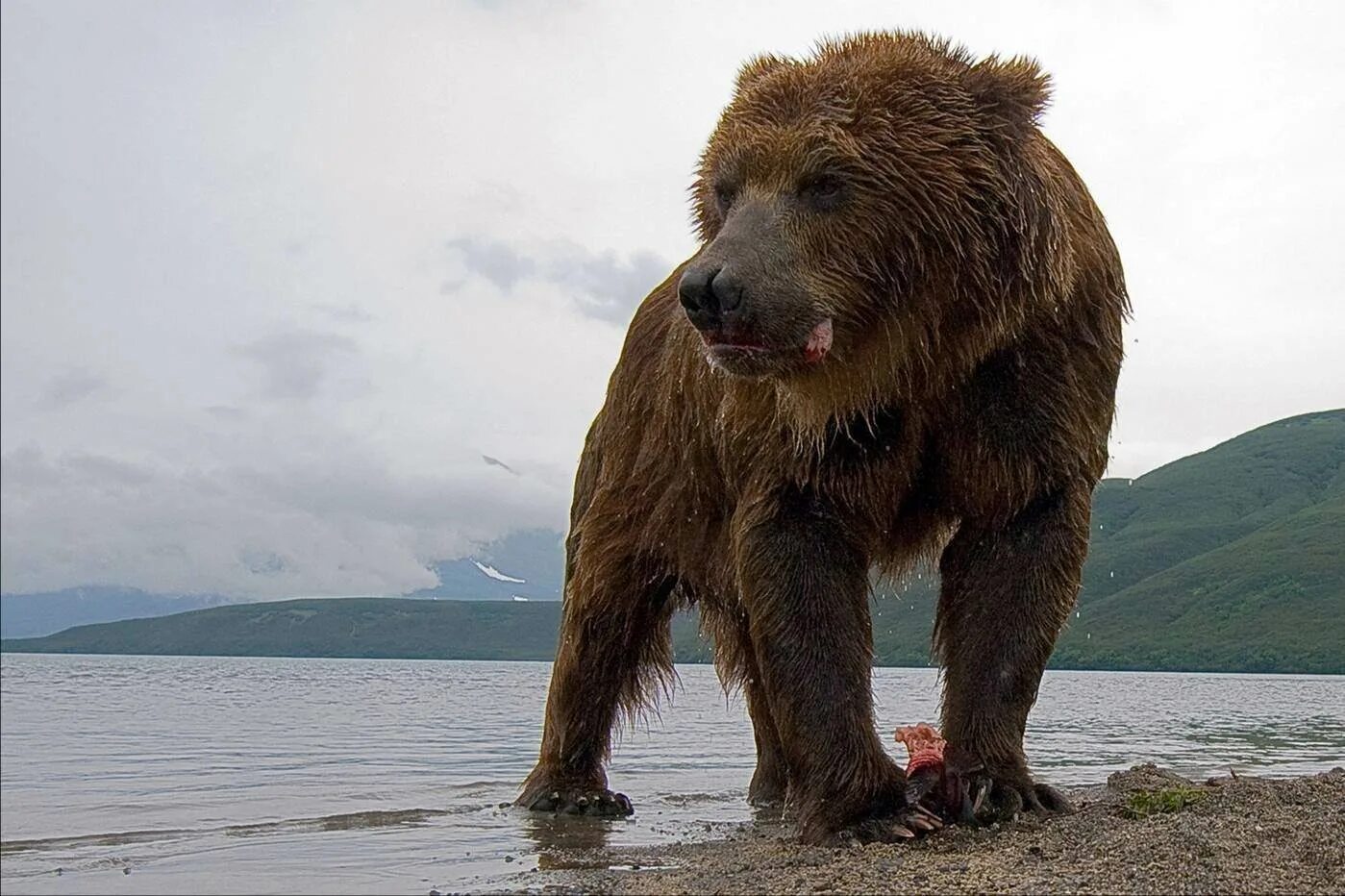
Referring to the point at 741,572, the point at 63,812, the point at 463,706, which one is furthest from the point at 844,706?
the point at 463,706

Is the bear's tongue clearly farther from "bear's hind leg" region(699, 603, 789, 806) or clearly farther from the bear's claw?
the bear's claw

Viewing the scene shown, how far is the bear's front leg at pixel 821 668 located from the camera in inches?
227

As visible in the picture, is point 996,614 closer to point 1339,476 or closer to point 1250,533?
point 1250,533

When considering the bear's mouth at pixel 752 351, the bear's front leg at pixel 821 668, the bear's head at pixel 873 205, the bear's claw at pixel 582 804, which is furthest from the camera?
the bear's claw at pixel 582 804

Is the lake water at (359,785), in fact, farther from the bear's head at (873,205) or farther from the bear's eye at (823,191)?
the bear's eye at (823,191)

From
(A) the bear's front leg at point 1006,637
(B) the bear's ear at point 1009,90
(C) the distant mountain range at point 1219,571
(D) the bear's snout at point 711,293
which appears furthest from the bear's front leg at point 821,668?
(C) the distant mountain range at point 1219,571

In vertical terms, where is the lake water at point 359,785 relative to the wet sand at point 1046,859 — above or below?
below

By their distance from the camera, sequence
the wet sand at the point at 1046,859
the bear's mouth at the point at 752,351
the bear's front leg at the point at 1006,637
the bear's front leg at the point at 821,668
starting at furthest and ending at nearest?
1. the bear's front leg at the point at 1006,637
2. the bear's front leg at the point at 821,668
3. the bear's mouth at the point at 752,351
4. the wet sand at the point at 1046,859

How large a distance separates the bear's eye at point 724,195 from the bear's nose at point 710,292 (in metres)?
0.60

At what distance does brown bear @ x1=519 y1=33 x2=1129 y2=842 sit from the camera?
5184mm

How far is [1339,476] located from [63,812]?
178 metres

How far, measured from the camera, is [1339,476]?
168 metres

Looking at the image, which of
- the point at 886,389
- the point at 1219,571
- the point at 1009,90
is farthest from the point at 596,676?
the point at 1219,571

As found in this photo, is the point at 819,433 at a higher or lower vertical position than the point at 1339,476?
lower
